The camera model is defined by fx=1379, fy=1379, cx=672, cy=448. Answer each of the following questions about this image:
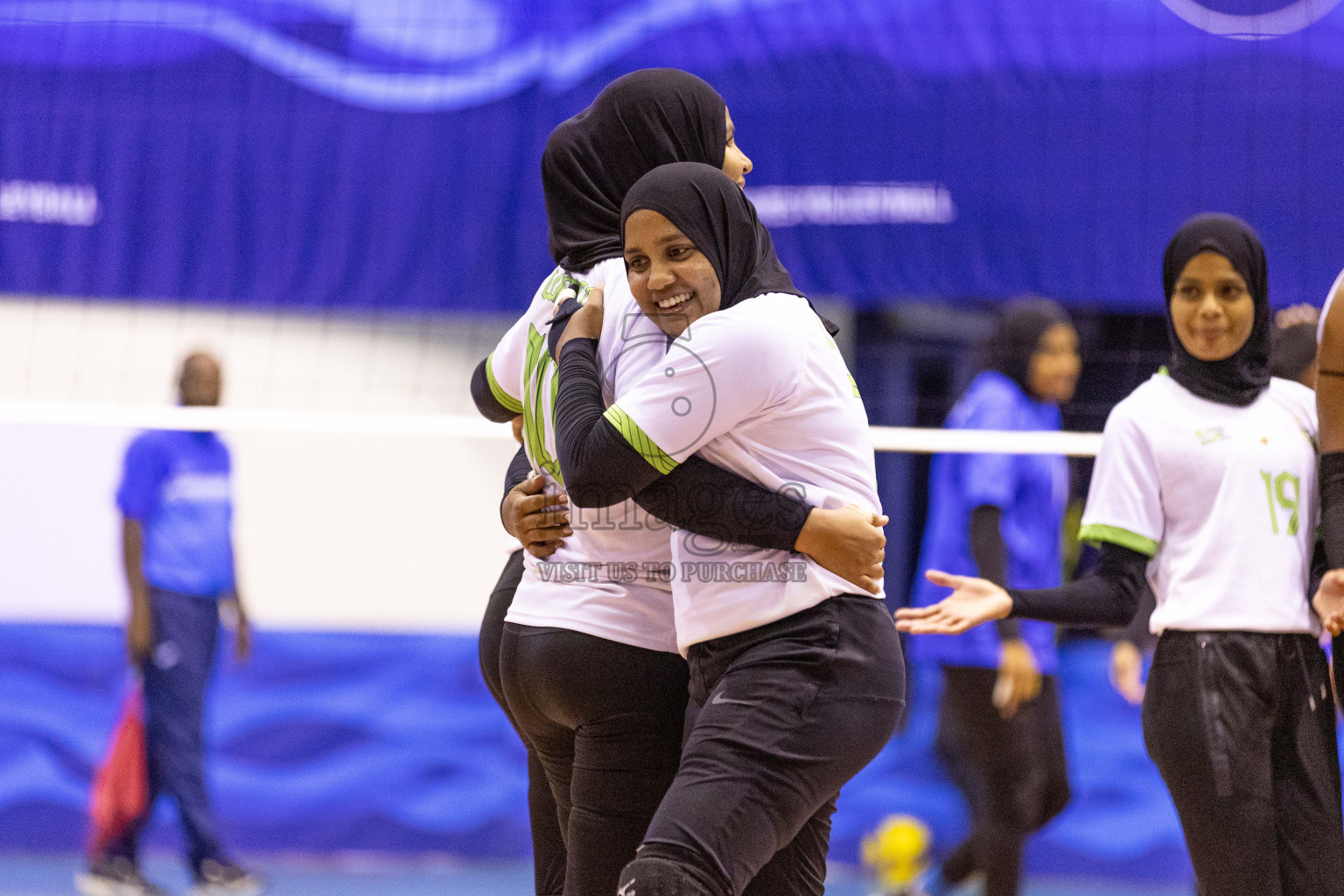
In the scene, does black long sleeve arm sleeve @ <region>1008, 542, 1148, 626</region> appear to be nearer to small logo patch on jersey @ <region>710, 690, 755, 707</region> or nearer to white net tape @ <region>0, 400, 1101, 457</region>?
small logo patch on jersey @ <region>710, 690, 755, 707</region>

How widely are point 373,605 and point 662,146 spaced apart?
13.2 ft

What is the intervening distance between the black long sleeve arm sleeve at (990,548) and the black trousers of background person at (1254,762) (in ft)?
5.17

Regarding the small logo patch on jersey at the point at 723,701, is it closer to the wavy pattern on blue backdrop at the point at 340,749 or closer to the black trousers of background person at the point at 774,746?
the black trousers of background person at the point at 774,746

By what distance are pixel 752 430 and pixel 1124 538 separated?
3.59 ft

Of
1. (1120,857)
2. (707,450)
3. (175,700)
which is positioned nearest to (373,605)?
(175,700)

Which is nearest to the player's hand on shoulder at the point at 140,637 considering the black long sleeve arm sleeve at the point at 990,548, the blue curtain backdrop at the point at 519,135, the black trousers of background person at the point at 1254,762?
the blue curtain backdrop at the point at 519,135

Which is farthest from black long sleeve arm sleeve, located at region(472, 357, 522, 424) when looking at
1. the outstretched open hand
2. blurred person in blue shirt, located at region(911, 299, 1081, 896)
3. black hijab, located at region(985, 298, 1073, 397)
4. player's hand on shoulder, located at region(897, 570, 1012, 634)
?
black hijab, located at region(985, 298, 1073, 397)

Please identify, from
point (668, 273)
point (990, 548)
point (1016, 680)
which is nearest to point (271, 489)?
point (990, 548)

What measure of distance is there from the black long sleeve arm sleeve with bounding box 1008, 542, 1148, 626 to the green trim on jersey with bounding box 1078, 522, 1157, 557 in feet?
0.08

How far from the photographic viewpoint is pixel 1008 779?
4.30m

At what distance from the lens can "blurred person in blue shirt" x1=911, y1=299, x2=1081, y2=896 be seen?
14.1ft

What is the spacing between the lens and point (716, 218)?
82.4 inches
